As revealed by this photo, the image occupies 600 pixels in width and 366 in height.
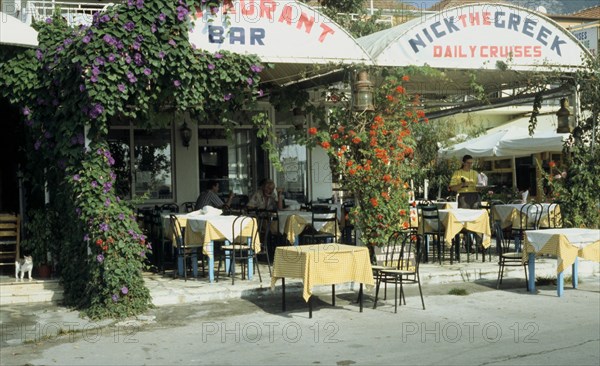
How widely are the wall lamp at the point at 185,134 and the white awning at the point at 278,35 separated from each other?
17.8ft

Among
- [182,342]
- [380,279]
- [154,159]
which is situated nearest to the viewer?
[182,342]

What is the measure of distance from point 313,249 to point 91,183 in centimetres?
310

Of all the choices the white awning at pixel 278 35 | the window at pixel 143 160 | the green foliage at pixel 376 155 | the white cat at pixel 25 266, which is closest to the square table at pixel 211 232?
the green foliage at pixel 376 155

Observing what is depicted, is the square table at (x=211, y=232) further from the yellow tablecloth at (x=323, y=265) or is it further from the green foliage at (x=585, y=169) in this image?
the green foliage at (x=585, y=169)

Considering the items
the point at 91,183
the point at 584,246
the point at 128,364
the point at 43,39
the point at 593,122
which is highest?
the point at 43,39

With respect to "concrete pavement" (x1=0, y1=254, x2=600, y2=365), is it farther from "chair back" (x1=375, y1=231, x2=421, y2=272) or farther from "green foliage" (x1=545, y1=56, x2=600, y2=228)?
"green foliage" (x1=545, y1=56, x2=600, y2=228)

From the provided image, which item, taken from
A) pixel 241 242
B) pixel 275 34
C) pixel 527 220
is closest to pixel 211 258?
pixel 241 242

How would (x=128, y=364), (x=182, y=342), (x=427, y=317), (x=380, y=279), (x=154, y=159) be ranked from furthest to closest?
(x=154, y=159), (x=380, y=279), (x=427, y=317), (x=182, y=342), (x=128, y=364)

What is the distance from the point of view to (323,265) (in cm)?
891

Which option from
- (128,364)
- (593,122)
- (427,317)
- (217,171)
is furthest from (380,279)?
(217,171)

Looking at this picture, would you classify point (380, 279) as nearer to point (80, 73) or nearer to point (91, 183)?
point (91, 183)

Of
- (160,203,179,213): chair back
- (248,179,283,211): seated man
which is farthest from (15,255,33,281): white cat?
(248,179,283,211): seated man

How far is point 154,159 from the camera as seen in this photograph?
1630 centimetres

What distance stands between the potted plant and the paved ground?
1050 millimetres
